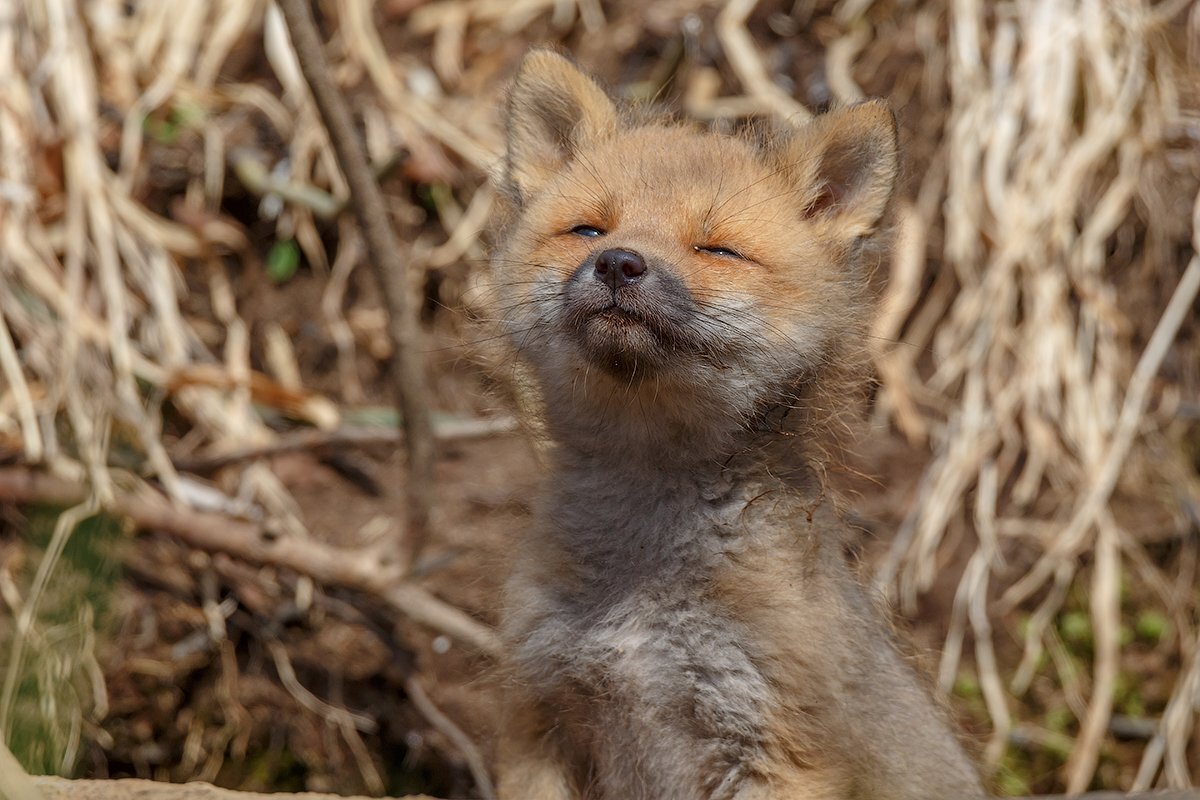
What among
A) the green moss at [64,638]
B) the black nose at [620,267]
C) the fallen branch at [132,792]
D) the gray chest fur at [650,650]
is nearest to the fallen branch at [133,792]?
the fallen branch at [132,792]

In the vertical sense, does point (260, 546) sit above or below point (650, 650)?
below

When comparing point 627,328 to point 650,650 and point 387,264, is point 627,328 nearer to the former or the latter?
point 650,650

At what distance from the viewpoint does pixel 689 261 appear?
350 centimetres

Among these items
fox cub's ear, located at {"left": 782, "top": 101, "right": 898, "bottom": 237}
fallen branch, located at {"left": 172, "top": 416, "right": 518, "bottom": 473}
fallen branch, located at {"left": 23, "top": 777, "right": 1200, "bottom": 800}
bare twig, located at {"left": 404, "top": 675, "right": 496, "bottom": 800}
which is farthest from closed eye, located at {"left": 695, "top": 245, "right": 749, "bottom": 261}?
bare twig, located at {"left": 404, "top": 675, "right": 496, "bottom": 800}

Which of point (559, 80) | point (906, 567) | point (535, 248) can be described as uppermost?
point (559, 80)

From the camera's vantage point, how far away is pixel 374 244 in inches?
219

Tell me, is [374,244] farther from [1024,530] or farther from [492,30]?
[1024,530]

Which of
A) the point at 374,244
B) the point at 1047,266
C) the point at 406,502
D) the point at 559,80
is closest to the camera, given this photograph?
the point at 559,80

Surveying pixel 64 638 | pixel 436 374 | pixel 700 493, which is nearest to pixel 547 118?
pixel 700 493

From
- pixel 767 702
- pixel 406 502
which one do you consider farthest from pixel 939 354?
pixel 767 702

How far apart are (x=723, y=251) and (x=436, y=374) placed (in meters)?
3.86

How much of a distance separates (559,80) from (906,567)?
3563 mm

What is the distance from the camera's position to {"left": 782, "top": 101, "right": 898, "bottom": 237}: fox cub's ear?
374cm

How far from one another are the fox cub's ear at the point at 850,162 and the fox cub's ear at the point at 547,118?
62 cm
